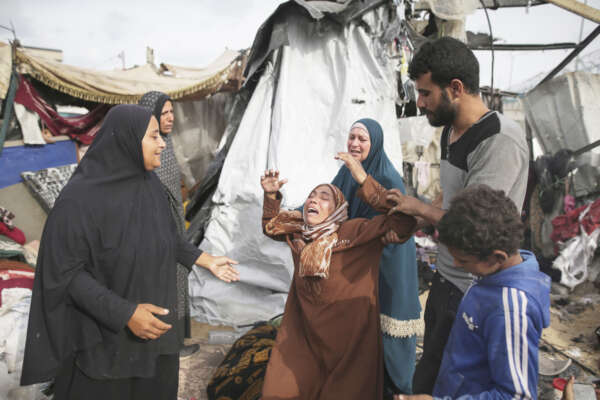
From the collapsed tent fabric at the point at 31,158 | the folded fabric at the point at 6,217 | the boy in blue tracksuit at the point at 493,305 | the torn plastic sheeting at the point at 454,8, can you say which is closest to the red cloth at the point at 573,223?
the torn plastic sheeting at the point at 454,8

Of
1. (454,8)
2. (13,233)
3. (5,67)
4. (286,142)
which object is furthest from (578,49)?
(13,233)

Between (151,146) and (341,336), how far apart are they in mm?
1357

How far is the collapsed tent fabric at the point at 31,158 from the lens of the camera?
190 inches

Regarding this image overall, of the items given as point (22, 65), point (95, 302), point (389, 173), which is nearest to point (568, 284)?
point (389, 173)

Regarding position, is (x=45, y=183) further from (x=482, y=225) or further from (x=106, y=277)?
(x=482, y=225)

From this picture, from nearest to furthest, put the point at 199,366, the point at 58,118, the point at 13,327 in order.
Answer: the point at 13,327, the point at 199,366, the point at 58,118

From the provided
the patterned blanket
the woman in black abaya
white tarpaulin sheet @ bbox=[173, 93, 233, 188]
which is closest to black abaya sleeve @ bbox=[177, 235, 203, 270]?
the woman in black abaya

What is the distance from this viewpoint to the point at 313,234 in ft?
6.91

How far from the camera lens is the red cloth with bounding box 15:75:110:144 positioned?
15.9 ft

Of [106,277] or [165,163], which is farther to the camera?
[165,163]

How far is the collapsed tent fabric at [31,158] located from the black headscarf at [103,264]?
412 centimetres

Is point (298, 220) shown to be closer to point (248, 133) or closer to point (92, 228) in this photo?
point (92, 228)

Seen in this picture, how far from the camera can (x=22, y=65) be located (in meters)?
4.67

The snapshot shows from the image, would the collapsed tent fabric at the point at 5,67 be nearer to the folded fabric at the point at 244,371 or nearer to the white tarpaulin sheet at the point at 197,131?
the white tarpaulin sheet at the point at 197,131
